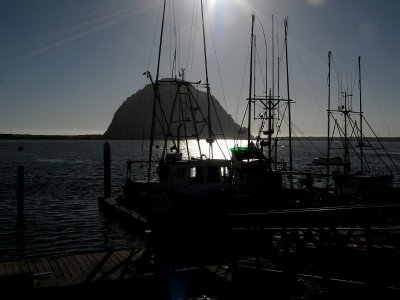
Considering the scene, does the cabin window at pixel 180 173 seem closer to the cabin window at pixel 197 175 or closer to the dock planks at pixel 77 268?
the cabin window at pixel 197 175

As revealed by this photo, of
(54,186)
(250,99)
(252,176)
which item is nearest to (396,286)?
(252,176)

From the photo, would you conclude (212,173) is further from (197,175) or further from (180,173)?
(180,173)

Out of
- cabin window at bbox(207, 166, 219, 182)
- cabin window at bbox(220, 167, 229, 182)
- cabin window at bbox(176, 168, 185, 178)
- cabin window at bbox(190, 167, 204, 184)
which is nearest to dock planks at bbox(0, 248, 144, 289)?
cabin window at bbox(190, 167, 204, 184)

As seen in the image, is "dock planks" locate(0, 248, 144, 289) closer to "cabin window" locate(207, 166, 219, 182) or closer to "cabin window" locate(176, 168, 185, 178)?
"cabin window" locate(176, 168, 185, 178)

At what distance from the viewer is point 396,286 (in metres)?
6.39

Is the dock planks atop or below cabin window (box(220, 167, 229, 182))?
below

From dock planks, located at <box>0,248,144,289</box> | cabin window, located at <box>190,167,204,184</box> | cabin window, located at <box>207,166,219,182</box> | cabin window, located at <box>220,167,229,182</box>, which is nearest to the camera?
dock planks, located at <box>0,248,144,289</box>

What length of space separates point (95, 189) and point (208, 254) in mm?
48435

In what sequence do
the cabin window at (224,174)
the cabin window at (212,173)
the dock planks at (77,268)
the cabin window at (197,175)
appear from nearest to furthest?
the dock planks at (77,268) < the cabin window at (197,175) < the cabin window at (212,173) < the cabin window at (224,174)

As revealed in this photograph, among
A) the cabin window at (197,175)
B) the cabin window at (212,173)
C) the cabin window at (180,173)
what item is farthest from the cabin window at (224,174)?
the cabin window at (180,173)

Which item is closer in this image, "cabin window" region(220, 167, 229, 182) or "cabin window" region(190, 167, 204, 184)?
"cabin window" region(190, 167, 204, 184)

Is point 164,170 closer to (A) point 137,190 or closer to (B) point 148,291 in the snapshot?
(A) point 137,190

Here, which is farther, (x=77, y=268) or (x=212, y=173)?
(x=212, y=173)

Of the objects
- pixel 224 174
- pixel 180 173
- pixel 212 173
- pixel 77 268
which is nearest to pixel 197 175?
pixel 212 173
